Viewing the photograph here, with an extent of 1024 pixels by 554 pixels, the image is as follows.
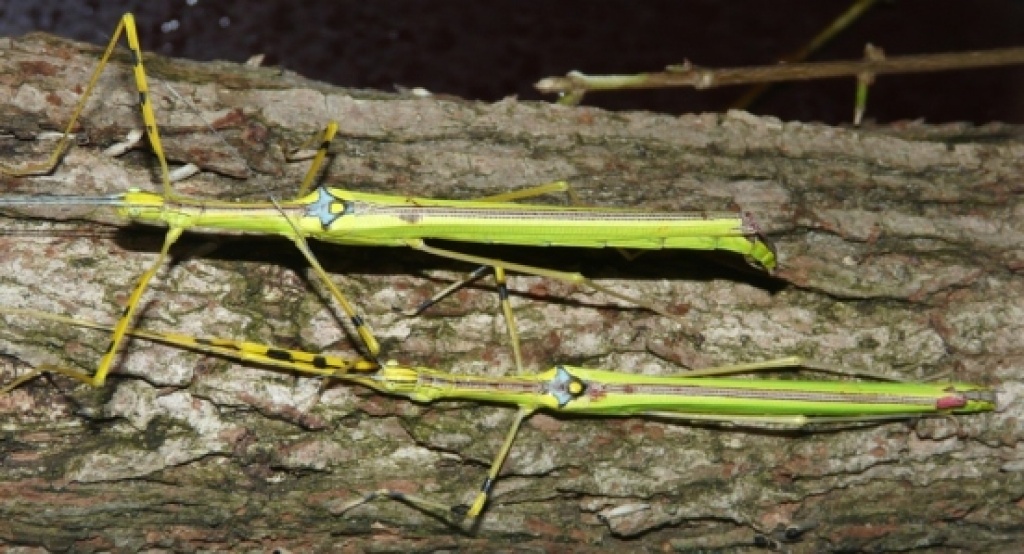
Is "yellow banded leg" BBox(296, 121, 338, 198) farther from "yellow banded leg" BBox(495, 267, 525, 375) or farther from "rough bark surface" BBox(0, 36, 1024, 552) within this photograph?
"yellow banded leg" BBox(495, 267, 525, 375)

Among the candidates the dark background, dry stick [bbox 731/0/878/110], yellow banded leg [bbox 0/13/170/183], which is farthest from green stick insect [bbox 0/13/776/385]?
dry stick [bbox 731/0/878/110]

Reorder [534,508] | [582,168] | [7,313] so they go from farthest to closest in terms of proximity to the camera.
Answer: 1. [582,168]
2. [534,508]
3. [7,313]

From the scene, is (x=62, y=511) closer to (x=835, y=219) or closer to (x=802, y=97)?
(x=835, y=219)

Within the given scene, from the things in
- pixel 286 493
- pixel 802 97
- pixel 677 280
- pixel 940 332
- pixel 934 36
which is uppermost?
pixel 934 36

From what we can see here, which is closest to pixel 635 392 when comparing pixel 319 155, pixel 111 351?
pixel 319 155

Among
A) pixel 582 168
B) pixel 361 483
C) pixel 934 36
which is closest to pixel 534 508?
pixel 361 483

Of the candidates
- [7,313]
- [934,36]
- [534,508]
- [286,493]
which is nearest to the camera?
[7,313]

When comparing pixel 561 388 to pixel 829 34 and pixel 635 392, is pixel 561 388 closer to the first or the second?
pixel 635 392
